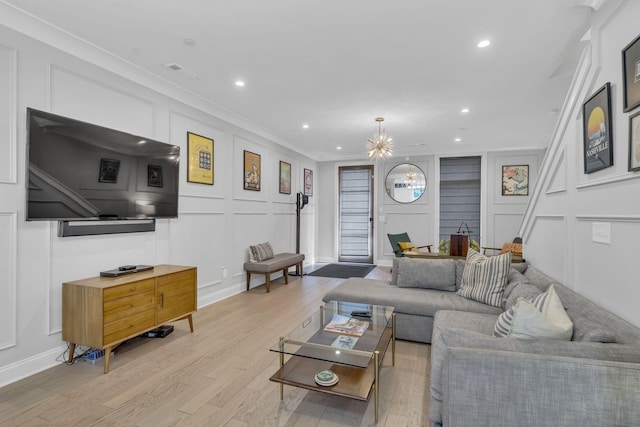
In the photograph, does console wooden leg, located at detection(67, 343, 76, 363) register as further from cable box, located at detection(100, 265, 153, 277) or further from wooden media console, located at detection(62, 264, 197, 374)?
cable box, located at detection(100, 265, 153, 277)

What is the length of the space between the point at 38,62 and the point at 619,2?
4.03 metres

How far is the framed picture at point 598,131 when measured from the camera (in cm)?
185

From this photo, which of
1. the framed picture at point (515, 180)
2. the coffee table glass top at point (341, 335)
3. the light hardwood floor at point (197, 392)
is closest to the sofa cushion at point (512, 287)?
the light hardwood floor at point (197, 392)

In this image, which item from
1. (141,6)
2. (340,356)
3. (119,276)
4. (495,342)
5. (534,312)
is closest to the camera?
(495,342)

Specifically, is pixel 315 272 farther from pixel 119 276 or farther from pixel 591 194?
pixel 591 194

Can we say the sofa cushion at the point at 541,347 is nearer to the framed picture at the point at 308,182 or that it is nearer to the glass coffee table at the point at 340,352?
the glass coffee table at the point at 340,352

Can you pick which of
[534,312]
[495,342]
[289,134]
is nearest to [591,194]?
[534,312]

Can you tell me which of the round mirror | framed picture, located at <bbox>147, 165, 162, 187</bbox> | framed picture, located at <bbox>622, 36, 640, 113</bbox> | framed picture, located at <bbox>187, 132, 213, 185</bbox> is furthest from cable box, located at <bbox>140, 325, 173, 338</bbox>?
the round mirror

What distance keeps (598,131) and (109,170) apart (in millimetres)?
3779

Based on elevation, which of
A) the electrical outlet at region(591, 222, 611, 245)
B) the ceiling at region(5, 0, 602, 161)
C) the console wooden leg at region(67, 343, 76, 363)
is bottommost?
the console wooden leg at region(67, 343, 76, 363)

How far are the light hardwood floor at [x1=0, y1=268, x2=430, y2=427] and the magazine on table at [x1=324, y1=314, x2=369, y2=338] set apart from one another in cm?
39

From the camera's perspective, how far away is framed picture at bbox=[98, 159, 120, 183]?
288cm

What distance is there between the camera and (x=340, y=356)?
6.63 ft

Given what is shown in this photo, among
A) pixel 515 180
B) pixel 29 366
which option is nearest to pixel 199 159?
pixel 29 366
